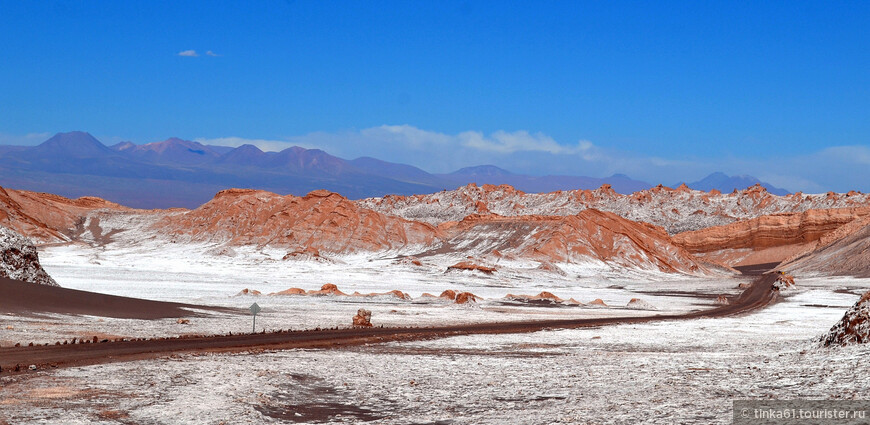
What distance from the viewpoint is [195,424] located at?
42.5 feet

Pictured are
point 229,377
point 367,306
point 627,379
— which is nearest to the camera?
point 627,379

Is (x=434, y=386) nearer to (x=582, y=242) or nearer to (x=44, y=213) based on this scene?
(x=582, y=242)

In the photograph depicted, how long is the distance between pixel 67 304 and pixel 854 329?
97.9 feet

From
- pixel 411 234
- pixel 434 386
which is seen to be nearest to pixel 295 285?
pixel 411 234

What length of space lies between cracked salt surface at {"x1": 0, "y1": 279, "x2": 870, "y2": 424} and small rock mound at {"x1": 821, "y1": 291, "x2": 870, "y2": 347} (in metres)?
0.68

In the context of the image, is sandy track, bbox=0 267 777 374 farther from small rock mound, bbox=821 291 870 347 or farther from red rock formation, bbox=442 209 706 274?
red rock formation, bbox=442 209 706 274

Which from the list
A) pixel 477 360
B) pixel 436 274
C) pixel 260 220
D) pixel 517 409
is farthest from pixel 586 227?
pixel 517 409

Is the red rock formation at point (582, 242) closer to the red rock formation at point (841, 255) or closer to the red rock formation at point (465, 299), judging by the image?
the red rock formation at point (841, 255)

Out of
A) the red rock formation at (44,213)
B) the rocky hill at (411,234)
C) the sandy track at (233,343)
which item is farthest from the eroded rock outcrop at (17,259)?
the rocky hill at (411,234)

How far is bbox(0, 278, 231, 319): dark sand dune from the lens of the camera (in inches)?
1256

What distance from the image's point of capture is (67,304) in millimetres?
33938

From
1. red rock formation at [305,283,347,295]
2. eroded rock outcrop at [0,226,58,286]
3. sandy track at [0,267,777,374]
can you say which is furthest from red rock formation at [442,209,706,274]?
eroded rock outcrop at [0,226,58,286]

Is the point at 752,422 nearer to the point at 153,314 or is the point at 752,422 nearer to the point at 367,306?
the point at 153,314

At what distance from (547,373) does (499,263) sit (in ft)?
303
